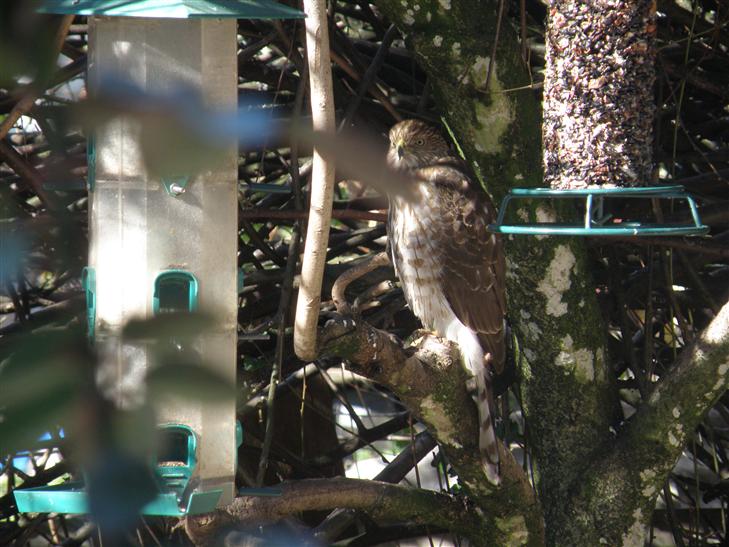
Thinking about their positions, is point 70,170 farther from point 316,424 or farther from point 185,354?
point 316,424

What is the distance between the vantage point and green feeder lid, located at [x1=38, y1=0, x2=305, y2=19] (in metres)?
1.10

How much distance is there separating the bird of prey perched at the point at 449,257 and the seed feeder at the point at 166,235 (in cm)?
157

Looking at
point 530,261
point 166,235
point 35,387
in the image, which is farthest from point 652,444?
point 35,387

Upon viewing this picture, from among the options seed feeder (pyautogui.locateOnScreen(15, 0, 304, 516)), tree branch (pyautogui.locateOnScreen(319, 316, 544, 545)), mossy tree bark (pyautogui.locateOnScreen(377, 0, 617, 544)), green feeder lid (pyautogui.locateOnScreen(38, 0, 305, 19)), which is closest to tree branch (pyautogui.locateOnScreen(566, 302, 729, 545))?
mossy tree bark (pyautogui.locateOnScreen(377, 0, 617, 544))

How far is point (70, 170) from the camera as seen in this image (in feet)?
2.46

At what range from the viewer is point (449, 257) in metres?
3.99

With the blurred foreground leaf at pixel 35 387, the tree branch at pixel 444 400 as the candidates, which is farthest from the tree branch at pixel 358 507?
the blurred foreground leaf at pixel 35 387

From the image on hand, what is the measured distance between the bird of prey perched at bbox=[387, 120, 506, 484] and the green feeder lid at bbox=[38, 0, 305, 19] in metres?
2.26

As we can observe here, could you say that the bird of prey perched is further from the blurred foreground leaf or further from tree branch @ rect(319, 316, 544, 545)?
the blurred foreground leaf

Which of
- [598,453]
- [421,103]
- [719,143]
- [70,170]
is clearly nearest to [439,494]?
[598,453]

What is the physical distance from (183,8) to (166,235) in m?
0.81

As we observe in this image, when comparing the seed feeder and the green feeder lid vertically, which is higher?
the green feeder lid

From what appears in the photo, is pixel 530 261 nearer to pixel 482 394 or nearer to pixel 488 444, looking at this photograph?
pixel 482 394

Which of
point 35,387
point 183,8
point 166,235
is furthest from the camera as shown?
point 166,235
